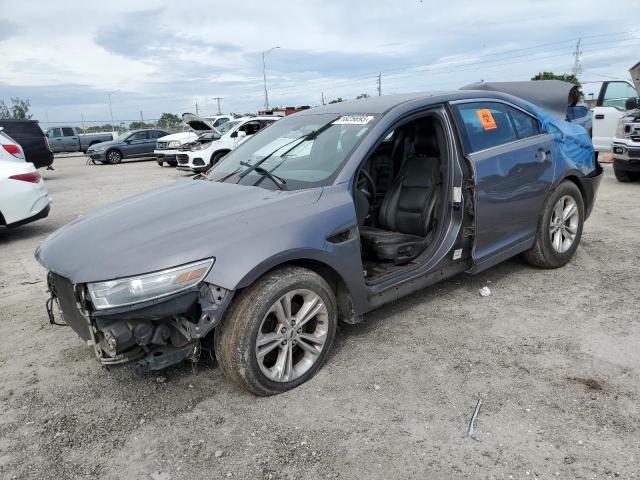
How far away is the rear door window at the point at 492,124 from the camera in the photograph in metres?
3.90

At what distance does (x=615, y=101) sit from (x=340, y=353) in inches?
432

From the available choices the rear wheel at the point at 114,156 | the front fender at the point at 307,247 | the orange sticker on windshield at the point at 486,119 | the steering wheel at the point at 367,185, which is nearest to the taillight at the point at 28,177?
the steering wheel at the point at 367,185

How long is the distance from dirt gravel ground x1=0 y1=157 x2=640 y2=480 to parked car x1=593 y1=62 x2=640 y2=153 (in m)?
8.11

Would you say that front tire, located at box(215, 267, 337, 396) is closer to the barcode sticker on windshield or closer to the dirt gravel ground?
the dirt gravel ground

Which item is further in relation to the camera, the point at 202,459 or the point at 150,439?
the point at 150,439

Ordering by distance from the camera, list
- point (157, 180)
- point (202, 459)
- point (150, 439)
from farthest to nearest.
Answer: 1. point (157, 180)
2. point (150, 439)
3. point (202, 459)

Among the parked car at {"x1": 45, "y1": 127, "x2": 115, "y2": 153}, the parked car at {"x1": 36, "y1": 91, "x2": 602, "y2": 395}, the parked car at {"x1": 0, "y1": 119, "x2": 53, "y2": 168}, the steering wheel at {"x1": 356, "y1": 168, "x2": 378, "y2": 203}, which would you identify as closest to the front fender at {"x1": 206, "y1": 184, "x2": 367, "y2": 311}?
the parked car at {"x1": 36, "y1": 91, "x2": 602, "y2": 395}

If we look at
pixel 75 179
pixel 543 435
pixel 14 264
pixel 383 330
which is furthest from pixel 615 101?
pixel 75 179

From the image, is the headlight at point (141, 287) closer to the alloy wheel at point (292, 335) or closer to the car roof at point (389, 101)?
the alloy wheel at point (292, 335)

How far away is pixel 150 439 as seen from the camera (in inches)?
103

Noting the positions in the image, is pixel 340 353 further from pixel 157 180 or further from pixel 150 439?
pixel 157 180

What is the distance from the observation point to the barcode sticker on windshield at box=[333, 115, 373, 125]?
355 cm

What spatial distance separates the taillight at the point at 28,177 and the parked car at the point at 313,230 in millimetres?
3844

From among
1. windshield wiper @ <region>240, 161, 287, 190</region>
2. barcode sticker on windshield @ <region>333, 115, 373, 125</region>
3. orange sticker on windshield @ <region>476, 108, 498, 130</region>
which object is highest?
barcode sticker on windshield @ <region>333, 115, 373, 125</region>
